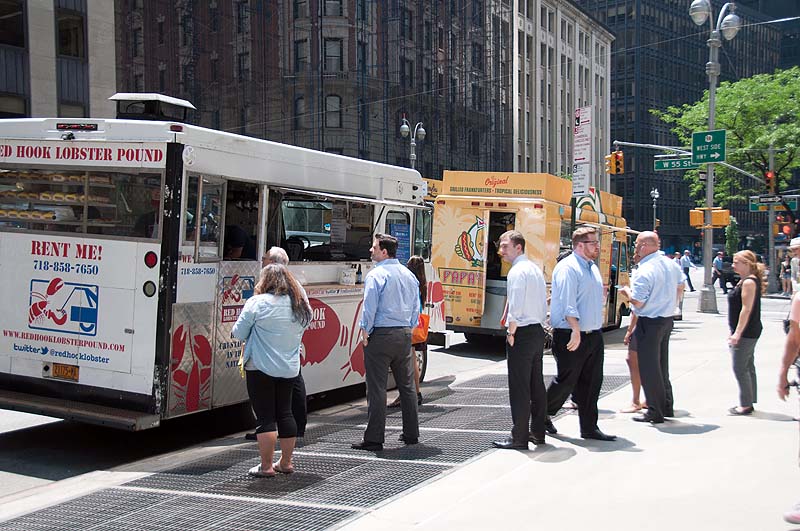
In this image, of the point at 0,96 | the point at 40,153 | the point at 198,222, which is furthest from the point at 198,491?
the point at 0,96

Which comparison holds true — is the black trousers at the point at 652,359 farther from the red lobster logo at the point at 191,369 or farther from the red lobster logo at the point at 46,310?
the red lobster logo at the point at 46,310

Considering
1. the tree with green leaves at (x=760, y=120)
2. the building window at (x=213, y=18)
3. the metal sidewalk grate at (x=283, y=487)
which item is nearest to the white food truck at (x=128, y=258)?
the metal sidewalk grate at (x=283, y=487)

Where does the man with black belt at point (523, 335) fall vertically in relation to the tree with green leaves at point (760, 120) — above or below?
below

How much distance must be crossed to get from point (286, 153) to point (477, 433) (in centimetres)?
344

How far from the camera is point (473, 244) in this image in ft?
49.4

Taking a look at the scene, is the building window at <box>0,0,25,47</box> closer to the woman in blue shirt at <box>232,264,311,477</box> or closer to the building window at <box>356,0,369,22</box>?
the building window at <box>356,0,369,22</box>

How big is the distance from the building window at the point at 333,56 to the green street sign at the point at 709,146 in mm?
24555

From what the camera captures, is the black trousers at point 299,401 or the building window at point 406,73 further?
the building window at point 406,73

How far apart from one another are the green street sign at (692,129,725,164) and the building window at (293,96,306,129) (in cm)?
2449

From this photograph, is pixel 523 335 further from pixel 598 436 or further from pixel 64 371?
pixel 64 371

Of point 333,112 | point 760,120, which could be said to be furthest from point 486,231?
point 333,112

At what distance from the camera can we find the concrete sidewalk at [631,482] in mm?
4918

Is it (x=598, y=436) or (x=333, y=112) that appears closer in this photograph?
(x=598, y=436)

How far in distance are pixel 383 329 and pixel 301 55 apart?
39.8m
